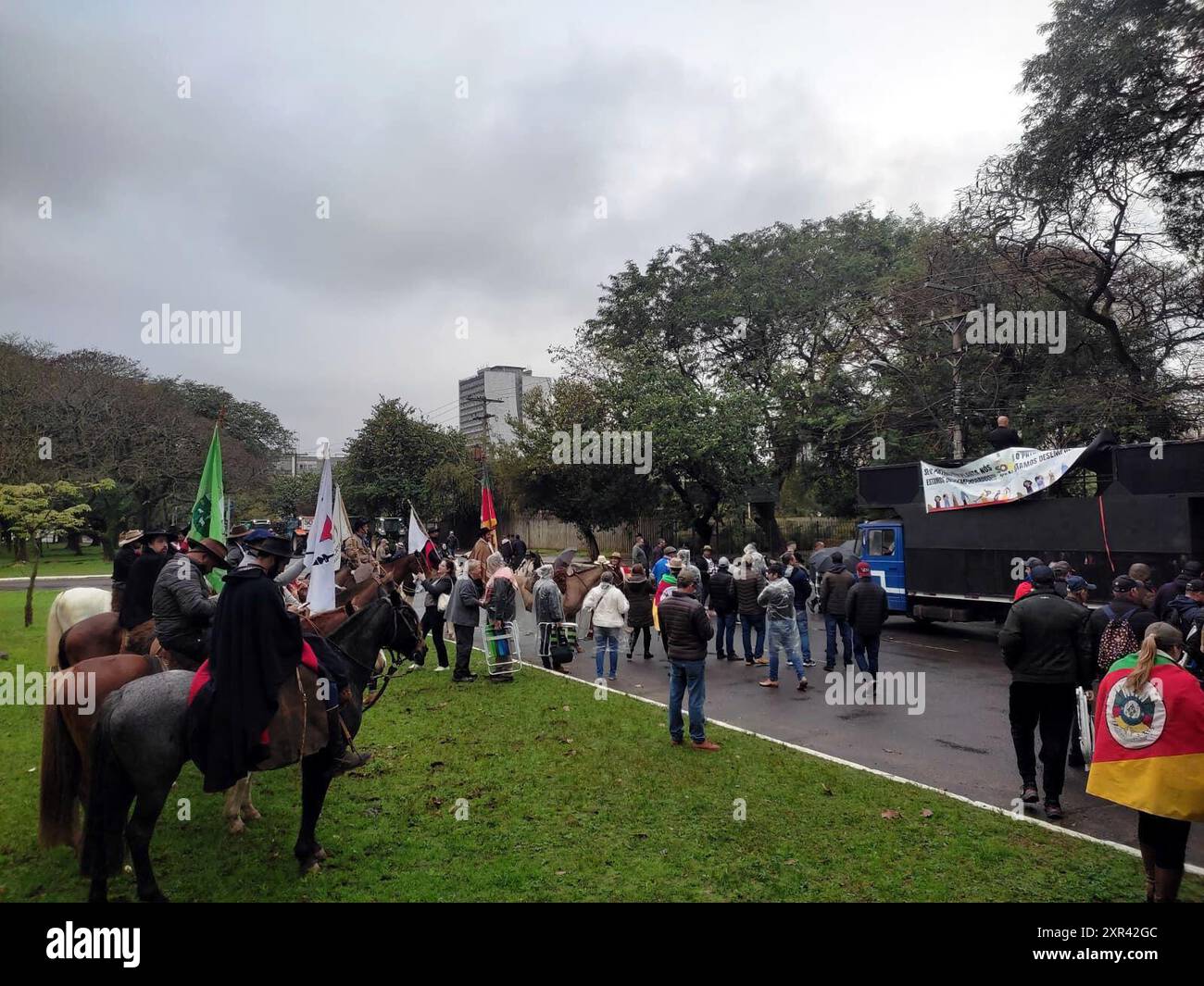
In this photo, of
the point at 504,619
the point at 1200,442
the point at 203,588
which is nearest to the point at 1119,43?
the point at 1200,442

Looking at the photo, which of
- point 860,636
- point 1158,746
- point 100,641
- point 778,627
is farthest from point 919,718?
point 100,641

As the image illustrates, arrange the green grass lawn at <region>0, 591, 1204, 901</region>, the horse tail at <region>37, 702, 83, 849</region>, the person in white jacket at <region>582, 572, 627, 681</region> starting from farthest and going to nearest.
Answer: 1. the person in white jacket at <region>582, 572, 627, 681</region>
2. the horse tail at <region>37, 702, 83, 849</region>
3. the green grass lawn at <region>0, 591, 1204, 901</region>

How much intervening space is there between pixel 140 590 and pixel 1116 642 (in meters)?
8.81

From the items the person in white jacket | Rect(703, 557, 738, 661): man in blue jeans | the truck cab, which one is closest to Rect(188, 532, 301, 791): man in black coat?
the person in white jacket

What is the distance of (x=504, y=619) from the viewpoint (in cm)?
1185

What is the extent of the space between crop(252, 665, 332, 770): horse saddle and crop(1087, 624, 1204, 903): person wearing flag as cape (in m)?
4.91

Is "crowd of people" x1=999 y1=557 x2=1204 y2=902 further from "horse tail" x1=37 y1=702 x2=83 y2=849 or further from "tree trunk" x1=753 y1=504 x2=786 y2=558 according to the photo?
"tree trunk" x1=753 y1=504 x2=786 y2=558

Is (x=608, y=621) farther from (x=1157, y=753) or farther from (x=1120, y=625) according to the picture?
(x=1157, y=753)

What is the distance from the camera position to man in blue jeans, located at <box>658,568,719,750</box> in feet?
26.5

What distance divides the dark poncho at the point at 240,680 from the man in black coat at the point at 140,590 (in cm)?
307

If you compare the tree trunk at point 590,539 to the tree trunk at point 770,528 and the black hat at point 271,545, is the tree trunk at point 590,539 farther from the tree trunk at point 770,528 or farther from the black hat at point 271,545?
the black hat at point 271,545

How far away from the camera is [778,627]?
11.1 metres

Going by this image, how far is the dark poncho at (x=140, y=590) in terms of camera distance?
761cm

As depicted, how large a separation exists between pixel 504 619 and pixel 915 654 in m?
7.46
